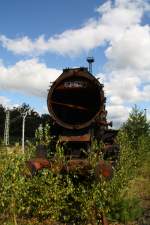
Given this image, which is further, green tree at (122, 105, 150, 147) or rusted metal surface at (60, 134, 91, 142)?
green tree at (122, 105, 150, 147)

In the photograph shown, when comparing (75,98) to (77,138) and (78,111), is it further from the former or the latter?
(77,138)

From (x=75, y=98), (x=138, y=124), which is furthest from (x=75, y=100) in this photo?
(x=138, y=124)

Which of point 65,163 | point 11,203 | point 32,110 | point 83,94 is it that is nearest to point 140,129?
point 83,94

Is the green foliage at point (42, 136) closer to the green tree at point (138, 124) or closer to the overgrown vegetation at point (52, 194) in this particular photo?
the overgrown vegetation at point (52, 194)

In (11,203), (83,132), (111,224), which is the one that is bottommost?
(111,224)

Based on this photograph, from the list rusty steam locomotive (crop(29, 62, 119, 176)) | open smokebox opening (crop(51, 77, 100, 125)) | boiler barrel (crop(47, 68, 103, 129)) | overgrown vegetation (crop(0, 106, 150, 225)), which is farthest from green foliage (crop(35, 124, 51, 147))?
open smokebox opening (crop(51, 77, 100, 125))

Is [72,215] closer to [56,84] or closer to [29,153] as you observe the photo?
[29,153]

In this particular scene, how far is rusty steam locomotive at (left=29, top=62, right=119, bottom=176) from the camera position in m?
13.1

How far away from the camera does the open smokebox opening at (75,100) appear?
13.3 m

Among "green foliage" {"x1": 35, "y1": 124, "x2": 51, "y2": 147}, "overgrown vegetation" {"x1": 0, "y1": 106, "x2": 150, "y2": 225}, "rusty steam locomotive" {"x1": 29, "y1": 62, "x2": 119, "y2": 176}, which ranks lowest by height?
"overgrown vegetation" {"x1": 0, "y1": 106, "x2": 150, "y2": 225}

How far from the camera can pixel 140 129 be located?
3750 cm

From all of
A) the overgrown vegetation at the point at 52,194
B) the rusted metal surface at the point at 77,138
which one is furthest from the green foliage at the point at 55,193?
the rusted metal surface at the point at 77,138

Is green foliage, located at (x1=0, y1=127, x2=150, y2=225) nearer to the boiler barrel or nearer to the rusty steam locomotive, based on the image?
the rusty steam locomotive

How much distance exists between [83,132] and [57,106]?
3.73ft
